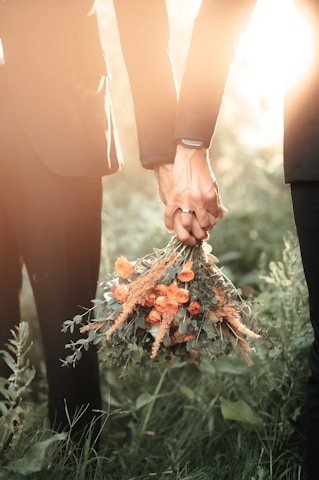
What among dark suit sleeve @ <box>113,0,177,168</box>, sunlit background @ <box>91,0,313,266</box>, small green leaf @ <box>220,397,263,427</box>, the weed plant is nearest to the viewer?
dark suit sleeve @ <box>113,0,177,168</box>

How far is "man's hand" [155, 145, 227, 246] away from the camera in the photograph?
1.97m

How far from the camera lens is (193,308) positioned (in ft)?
6.28

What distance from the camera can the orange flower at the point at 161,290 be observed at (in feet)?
6.31

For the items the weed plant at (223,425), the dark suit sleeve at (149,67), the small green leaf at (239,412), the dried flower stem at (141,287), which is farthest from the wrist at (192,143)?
the small green leaf at (239,412)

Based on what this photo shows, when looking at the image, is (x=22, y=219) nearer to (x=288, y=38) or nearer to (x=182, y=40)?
(x=288, y=38)

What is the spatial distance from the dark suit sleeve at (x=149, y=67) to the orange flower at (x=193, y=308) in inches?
19.0

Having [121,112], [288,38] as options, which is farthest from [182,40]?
[288,38]

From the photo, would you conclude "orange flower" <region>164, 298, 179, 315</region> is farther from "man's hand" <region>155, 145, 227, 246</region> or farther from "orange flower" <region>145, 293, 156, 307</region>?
"man's hand" <region>155, 145, 227, 246</region>

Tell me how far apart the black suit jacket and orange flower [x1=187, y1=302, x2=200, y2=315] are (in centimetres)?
53

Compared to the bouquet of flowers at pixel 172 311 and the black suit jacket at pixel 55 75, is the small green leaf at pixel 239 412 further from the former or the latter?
the black suit jacket at pixel 55 75

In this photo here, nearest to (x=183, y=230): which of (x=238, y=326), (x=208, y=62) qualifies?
(x=238, y=326)

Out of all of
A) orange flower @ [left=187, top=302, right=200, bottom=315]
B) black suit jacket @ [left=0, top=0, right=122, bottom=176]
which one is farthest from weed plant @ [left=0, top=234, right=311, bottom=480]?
black suit jacket @ [left=0, top=0, right=122, bottom=176]

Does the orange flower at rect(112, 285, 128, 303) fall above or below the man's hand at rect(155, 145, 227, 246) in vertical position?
below

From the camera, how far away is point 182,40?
6309 millimetres
